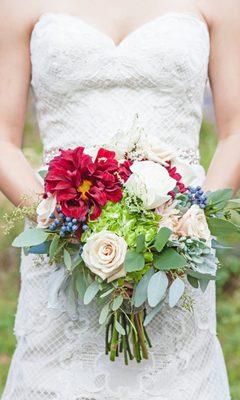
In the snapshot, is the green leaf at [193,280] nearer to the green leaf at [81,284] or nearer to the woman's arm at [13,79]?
the green leaf at [81,284]

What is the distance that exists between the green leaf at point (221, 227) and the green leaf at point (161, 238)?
0.23 m

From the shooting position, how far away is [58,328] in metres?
3.25

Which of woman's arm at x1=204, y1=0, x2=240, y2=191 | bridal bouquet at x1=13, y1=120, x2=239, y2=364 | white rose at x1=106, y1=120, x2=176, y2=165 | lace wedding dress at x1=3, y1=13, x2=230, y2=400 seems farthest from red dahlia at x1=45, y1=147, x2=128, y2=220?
woman's arm at x1=204, y1=0, x2=240, y2=191

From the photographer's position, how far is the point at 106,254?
277 cm

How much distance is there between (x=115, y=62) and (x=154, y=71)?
0.48ft

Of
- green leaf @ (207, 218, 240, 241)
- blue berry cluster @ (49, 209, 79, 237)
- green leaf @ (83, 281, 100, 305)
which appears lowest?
green leaf @ (207, 218, 240, 241)

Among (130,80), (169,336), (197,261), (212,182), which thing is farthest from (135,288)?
(130,80)

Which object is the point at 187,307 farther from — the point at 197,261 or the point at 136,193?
the point at 136,193

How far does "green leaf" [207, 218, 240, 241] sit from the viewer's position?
2898 millimetres

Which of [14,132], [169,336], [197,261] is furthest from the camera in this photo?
[14,132]

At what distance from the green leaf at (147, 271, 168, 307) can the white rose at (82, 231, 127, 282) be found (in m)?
0.10

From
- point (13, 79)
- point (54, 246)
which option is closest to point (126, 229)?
point (54, 246)

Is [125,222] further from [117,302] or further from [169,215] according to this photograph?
[117,302]

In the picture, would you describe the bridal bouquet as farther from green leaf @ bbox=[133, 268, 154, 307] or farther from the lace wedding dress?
the lace wedding dress
